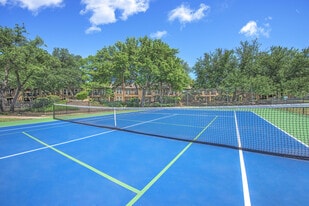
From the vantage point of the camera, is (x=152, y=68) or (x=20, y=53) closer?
(x=20, y=53)

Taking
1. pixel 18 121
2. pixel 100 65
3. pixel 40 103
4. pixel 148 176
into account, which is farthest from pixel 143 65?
pixel 148 176

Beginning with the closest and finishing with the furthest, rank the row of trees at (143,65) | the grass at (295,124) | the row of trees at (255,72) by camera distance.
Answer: the grass at (295,124)
the row of trees at (143,65)
the row of trees at (255,72)

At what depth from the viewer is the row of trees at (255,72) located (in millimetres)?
33844

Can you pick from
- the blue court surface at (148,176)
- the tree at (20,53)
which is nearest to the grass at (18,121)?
the tree at (20,53)

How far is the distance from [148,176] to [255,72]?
4363cm

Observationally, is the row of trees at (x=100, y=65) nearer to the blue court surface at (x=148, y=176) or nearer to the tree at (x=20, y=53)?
the tree at (x=20, y=53)

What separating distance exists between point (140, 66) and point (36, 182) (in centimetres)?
2550

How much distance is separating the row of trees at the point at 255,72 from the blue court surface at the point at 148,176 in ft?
104

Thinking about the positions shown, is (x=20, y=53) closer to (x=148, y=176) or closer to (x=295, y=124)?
(x=148, y=176)

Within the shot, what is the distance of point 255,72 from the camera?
40500mm

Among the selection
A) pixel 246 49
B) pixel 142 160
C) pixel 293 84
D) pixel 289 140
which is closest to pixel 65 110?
pixel 142 160

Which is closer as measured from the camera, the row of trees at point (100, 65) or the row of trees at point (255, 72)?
the row of trees at point (100, 65)

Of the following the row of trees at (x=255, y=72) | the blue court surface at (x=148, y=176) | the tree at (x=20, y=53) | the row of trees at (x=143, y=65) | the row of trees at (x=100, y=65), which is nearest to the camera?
the blue court surface at (x=148, y=176)

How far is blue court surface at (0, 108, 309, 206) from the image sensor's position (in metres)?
3.46
